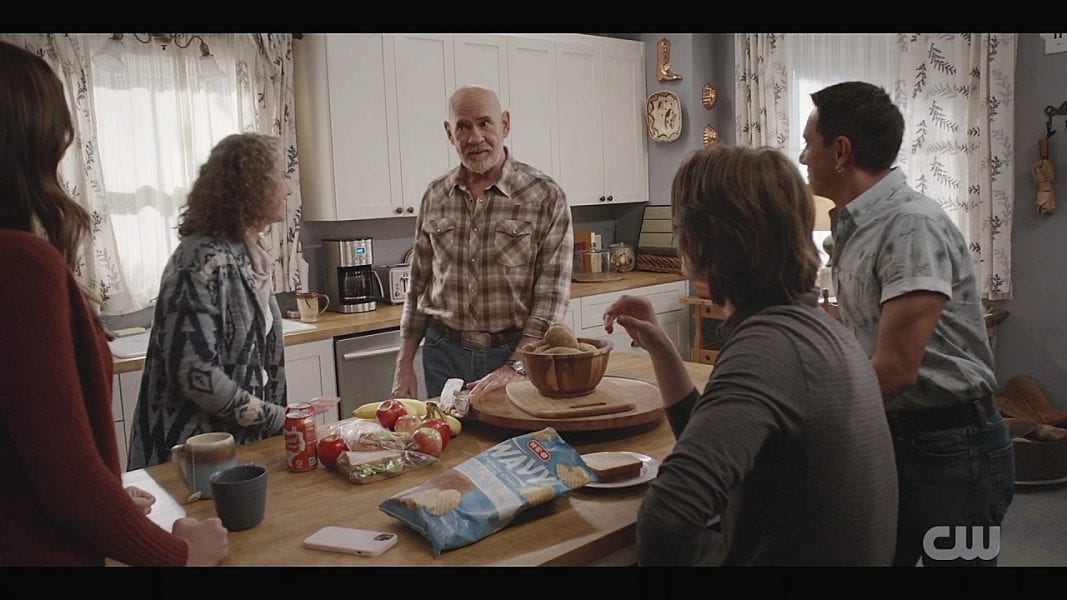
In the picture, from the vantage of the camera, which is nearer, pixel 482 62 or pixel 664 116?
pixel 482 62

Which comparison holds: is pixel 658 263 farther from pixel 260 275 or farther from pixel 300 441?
pixel 300 441

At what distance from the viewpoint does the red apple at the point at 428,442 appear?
5.23 ft

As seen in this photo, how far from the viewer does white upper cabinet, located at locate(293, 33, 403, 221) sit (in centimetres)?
368

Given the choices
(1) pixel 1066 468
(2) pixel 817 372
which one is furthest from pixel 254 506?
(1) pixel 1066 468

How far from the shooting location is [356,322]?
3.54m

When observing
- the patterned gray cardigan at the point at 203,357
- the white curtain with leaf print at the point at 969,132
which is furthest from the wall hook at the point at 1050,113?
the patterned gray cardigan at the point at 203,357

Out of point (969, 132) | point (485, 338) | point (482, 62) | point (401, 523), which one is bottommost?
point (401, 523)

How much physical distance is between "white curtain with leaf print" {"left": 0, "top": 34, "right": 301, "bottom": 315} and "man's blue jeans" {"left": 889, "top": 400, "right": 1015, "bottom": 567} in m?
2.86

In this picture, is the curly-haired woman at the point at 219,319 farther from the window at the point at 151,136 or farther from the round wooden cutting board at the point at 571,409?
the window at the point at 151,136

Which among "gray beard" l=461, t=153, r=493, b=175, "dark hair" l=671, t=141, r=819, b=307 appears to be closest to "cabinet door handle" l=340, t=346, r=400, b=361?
"gray beard" l=461, t=153, r=493, b=175

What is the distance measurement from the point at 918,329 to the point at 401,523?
961mm

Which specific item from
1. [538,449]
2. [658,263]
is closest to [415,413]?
[538,449]

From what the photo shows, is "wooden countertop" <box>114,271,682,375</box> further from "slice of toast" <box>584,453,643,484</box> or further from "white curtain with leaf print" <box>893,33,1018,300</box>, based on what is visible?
"slice of toast" <box>584,453,643,484</box>
